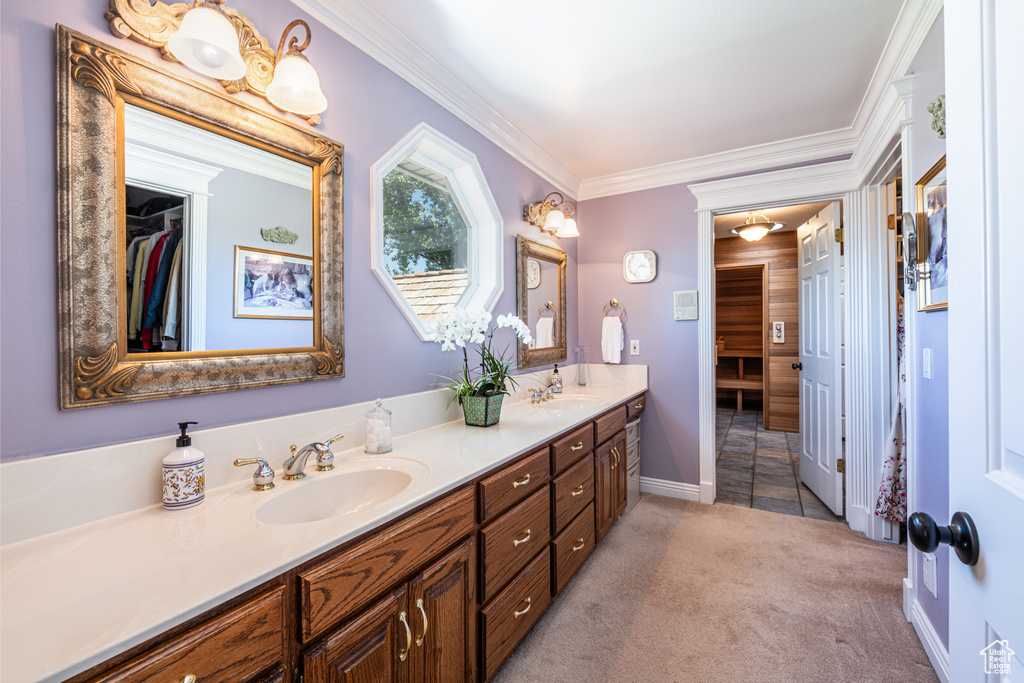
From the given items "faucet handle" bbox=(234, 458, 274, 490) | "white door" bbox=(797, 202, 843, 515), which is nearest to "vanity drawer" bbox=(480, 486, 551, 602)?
"faucet handle" bbox=(234, 458, 274, 490)

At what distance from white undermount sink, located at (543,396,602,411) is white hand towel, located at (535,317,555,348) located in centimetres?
38

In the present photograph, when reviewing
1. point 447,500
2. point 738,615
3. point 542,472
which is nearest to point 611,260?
point 542,472

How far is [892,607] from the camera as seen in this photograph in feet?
6.23

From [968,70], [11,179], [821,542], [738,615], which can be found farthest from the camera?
[821,542]

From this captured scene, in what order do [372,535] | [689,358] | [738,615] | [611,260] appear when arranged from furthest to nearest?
[611,260] < [689,358] < [738,615] < [372,535]

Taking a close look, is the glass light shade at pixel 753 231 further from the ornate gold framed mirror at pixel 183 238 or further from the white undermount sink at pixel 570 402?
the ornate gold framed mirror at pixel 183 238

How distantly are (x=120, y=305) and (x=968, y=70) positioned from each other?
5.34ft

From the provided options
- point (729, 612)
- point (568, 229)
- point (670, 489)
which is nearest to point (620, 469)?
point (670, 489)

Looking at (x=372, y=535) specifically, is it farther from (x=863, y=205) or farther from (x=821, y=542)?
(x=863, y=205)

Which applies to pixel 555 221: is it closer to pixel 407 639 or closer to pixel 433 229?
pixel 433 229

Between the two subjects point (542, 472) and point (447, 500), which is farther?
point (542, 472)

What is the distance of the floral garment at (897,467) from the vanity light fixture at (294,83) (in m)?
3.00
